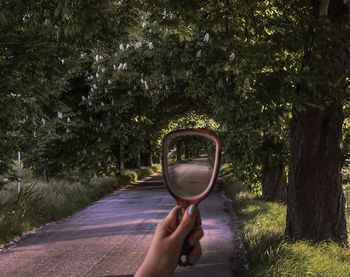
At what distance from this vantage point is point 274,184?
18.1 metres

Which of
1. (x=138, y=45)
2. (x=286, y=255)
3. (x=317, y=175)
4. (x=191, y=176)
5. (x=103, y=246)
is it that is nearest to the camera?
(x=191, y=176)

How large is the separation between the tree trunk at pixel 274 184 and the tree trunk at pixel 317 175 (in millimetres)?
8861

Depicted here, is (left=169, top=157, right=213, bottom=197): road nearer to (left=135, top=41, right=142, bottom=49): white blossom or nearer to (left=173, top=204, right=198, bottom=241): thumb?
(left=173, top=204, right=198, bottom=241): thumb

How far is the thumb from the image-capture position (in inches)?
55.0

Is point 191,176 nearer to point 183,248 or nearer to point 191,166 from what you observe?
point 191,166

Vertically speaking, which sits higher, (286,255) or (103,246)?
(286,255)

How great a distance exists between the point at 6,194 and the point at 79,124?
276 inches

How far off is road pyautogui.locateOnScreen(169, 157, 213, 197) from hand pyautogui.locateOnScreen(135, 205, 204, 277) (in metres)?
0.10

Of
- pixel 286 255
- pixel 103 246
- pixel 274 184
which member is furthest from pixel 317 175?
pixel 274 184

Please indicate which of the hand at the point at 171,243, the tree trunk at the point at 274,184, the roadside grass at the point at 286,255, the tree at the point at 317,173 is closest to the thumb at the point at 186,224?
the hand at the point at 171,243

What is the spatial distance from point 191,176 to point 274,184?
16.7m

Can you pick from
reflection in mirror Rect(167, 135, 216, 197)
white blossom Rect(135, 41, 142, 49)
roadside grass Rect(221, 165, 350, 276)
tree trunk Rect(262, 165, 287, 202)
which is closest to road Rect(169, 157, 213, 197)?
reflection in mirror Rect(167, 135, 216, 197)

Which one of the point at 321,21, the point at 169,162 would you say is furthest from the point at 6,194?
the point at 169,162

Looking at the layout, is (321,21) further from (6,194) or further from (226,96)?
(6,194)
